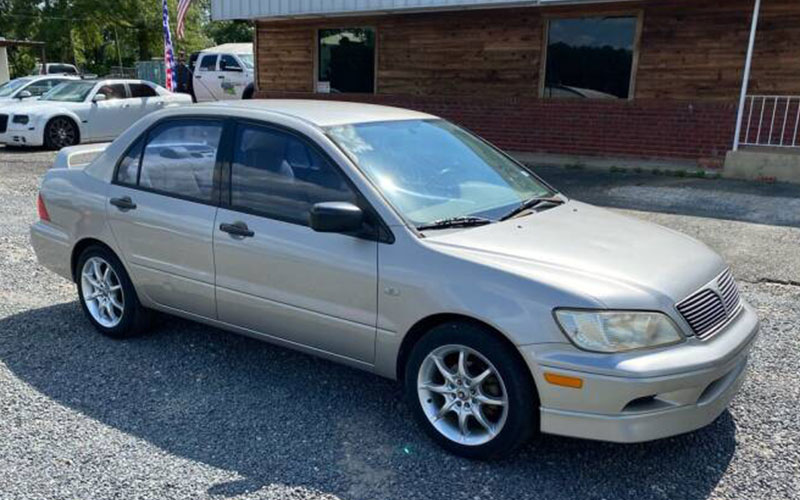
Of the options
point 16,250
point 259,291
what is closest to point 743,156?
point 259,291

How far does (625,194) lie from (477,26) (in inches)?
216

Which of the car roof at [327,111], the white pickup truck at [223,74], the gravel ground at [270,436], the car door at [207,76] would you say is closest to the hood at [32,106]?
the white pickup truck at [223,74]

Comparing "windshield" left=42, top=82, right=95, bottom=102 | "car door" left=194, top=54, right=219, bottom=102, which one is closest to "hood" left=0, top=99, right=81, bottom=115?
"windshield" left=42, top=82, right=95, bottom=102

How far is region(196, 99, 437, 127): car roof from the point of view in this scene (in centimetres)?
397

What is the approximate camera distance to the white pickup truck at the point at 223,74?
2170 cm

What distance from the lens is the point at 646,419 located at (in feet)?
9.50

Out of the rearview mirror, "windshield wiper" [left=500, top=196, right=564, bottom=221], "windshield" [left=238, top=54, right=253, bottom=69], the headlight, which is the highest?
"windshield" [left=238, top=54, right=253, bottom=69]

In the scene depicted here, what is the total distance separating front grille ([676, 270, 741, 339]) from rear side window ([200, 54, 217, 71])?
21055 mm

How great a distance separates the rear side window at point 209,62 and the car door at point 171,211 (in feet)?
62.1

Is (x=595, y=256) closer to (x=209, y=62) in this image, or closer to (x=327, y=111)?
(x=327, y=111)

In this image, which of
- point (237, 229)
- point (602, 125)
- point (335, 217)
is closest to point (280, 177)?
point (237, 229)

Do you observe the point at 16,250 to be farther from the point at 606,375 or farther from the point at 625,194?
the point at 625,194

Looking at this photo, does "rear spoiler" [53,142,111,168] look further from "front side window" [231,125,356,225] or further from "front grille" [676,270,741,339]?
"front grille" [676,270,741,339]

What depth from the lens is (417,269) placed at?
3256 millimetres
